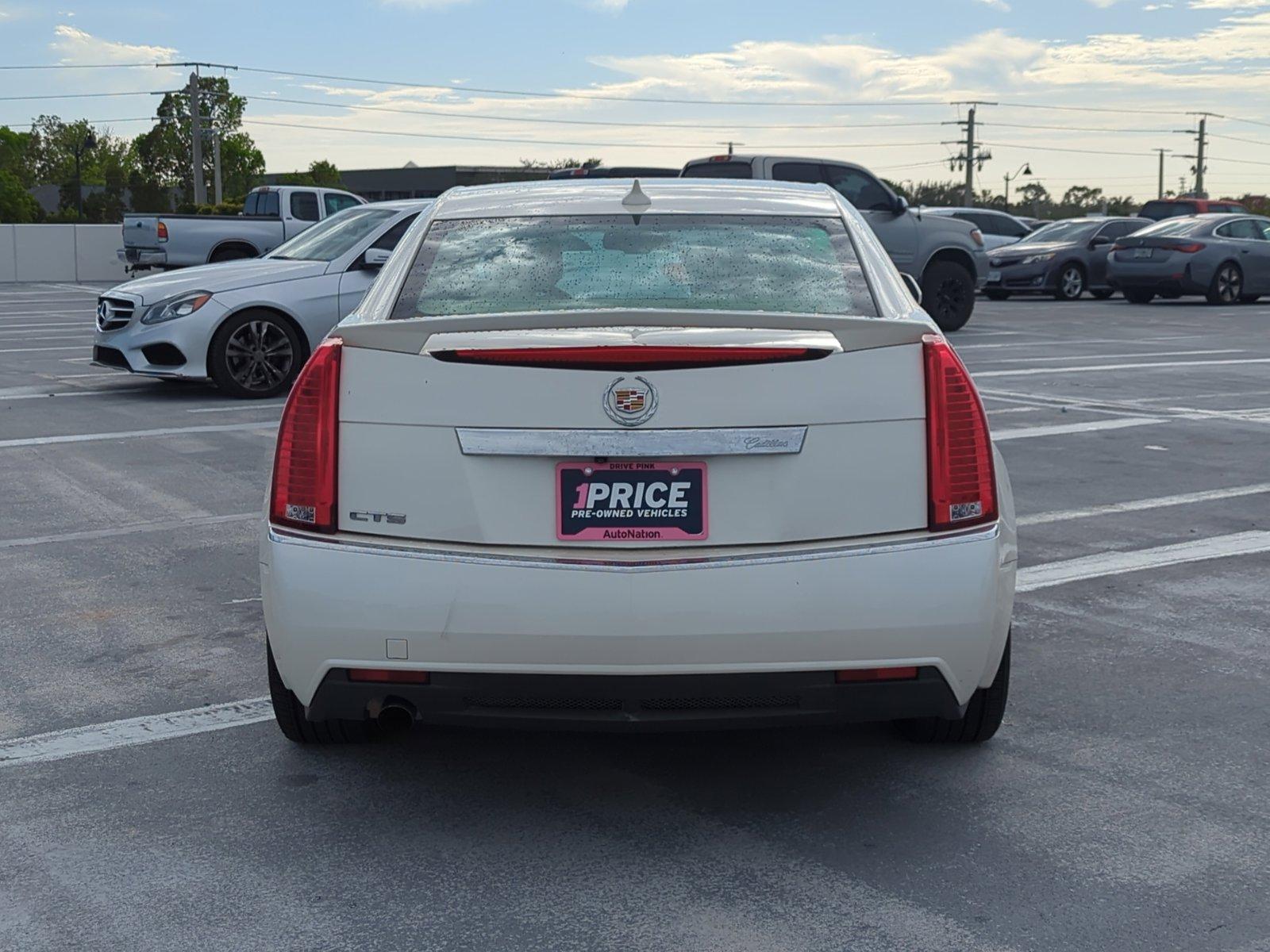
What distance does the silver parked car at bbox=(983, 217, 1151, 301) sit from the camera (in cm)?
2784

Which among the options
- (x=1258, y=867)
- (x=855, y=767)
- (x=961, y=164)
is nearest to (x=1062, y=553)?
(x=855, y=767)

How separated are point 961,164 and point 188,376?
305ft

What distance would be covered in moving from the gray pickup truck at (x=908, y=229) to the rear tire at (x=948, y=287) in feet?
0.03

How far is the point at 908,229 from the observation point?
19859 mm

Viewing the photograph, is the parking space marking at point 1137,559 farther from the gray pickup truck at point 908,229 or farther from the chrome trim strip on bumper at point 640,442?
the gray pickup truck at point 908,229

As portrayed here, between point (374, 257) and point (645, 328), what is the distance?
9.60 m

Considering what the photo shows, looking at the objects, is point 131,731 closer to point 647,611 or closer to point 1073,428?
point 647,611

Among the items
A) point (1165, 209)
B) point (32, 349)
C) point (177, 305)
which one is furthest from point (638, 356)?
point (1165, 209)

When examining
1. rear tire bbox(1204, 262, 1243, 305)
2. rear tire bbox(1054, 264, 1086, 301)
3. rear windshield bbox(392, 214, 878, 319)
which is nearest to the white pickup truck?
rear tire bbox(1054, 264, 1086, 301)

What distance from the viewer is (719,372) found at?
3.54m

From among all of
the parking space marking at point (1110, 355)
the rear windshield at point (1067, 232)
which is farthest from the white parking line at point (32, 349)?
the rear windshield at point (1067, 232)

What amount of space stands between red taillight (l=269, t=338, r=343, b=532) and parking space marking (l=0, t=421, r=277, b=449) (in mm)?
7042

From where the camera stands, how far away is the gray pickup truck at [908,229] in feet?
62.9

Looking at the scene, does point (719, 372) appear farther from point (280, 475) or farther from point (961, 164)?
point (961, 164)
